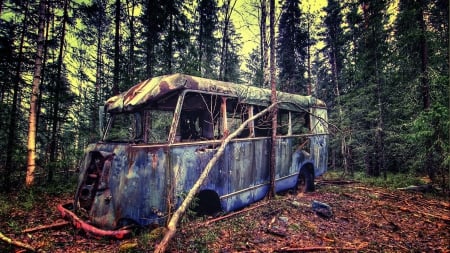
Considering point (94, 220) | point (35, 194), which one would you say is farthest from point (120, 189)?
point (35, 194)

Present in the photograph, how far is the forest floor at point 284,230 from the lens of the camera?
12.1 feet

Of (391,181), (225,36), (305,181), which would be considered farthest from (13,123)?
(391,181)

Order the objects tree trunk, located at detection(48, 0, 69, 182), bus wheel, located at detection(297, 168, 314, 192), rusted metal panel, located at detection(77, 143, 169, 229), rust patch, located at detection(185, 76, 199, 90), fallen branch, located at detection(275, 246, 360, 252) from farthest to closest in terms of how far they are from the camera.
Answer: tree trunk, located at detection(48, 0, 69, 182), bus wheel, located at detection(297, 168, 314, 192), rust patch, located at detection(185, 76, 199, 90), fallen branch, located at detection(275, 246, 360, 252), rusted metal panel, located at detection(77, 143, 169, 229)

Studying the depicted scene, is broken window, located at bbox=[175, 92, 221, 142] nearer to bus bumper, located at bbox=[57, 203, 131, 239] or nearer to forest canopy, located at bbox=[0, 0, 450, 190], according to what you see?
forest canopy, located at bbox=[0, 0, 450, 190]

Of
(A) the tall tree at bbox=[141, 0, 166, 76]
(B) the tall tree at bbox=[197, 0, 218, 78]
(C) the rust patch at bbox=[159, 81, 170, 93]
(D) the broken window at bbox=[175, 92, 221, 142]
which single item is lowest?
(D) the broken window at bbox=[175, 92, 221, 142]

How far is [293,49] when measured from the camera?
20.6 meters

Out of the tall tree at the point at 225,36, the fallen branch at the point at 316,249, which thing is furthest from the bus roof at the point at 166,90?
the tall tree at the point at 225,36

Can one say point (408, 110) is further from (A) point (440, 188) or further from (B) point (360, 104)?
(B) point (360, 104)

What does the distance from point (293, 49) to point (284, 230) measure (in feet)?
61.6

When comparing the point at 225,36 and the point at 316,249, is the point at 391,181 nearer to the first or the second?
the point at 316,249

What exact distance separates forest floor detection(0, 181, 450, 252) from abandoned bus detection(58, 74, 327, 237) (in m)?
0.34

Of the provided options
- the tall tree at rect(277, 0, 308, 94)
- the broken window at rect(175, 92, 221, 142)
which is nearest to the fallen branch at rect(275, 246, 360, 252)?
the broken window at rect(175, 92, 221, 142)

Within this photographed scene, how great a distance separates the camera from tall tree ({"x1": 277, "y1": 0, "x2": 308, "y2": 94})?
805 inches

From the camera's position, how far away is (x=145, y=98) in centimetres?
412
